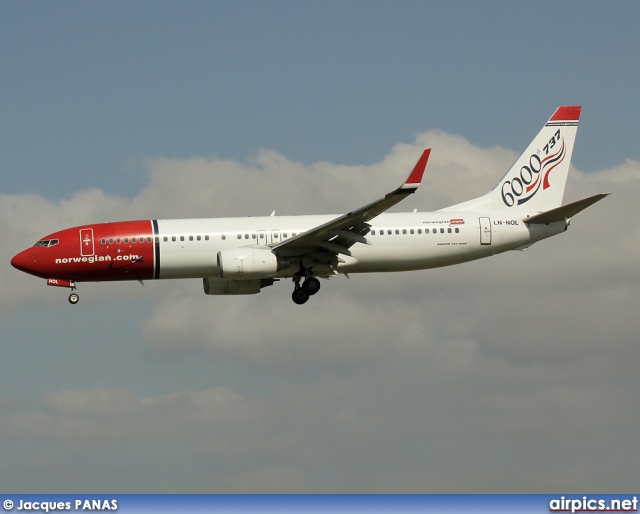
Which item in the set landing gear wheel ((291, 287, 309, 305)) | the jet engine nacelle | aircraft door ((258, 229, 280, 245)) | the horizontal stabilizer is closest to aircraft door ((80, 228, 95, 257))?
the jet engine nacelle

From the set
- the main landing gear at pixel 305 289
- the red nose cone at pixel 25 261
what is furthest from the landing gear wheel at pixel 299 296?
the red nose cone at pixel 25 261

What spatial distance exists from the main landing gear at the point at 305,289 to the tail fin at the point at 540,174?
699cm

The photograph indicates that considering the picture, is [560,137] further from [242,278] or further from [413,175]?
[242,278]

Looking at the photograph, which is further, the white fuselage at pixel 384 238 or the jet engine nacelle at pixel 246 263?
the white fuselage at pixel 384 238

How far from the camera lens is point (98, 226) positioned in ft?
162

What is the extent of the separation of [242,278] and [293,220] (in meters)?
4.18

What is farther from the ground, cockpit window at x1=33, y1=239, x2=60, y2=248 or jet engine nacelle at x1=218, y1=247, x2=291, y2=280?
cockpit window at x1=33, y1=239, x2=60, y2=248

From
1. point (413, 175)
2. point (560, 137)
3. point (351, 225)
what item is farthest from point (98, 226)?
point (560, 137)

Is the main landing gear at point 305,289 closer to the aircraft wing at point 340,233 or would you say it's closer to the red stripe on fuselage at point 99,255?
the aircraft wing at point 340,233

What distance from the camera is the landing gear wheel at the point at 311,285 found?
4972cm

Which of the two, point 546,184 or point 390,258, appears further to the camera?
point 546,184

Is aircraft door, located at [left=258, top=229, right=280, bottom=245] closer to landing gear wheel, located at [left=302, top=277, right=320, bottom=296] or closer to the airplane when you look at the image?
the airplane

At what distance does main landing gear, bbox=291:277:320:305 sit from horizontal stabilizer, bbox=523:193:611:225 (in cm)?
962

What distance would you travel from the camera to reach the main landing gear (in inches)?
1957
